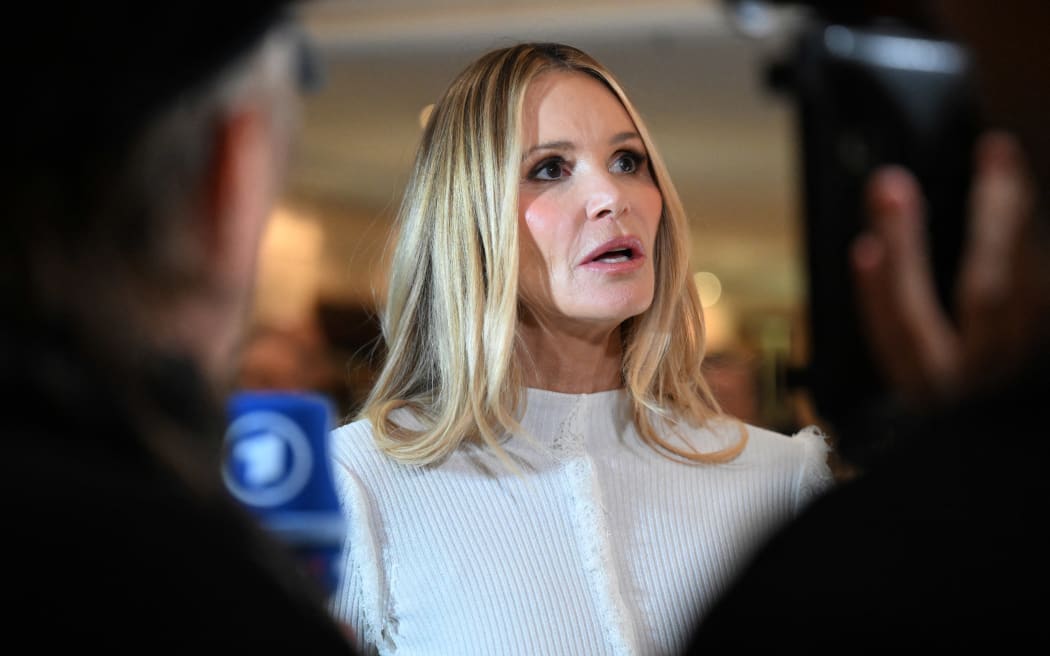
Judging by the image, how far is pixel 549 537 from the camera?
145 cm

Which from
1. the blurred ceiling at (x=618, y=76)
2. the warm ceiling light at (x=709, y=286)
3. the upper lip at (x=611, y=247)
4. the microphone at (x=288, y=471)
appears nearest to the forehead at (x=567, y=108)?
the upper lip at (x=611, y=247)

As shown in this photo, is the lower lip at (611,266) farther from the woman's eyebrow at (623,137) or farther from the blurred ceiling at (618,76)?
the blurred ceiling at (618,76)

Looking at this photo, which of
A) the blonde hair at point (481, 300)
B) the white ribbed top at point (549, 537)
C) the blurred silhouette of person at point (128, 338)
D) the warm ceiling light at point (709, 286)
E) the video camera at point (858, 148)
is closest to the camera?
the blurred silhouette of person at point (128, 338)

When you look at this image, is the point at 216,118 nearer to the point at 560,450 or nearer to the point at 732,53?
the point at 560,450

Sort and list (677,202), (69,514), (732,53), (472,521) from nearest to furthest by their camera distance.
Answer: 1. (69,514)
2. (472,521)
3. (677,202)
4. (732,53)

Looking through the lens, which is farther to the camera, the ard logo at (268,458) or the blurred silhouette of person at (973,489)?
the ard logo at (268,458)

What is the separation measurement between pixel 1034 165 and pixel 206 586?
485 mm

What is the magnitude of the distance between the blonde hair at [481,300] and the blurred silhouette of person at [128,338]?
0.86m

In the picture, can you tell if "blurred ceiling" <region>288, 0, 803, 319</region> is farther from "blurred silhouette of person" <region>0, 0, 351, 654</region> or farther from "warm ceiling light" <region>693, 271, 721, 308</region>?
"blurred silhouette of person" <region>0, 0, 351, 654</region>

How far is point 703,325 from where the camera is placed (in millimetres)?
1700

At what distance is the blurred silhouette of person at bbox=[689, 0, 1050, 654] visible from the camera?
62 cm

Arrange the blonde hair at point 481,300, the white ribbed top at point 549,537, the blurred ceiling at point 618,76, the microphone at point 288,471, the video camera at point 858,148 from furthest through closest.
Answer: the blurred ceiling at point 618,76 → the microphone at point 288,471 → the blonde hair at point 481,300 → the white ribbed top at point 549,537 → the video camera at point 858,148

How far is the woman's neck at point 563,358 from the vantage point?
1593mm

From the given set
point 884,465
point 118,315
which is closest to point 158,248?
point 118,315
